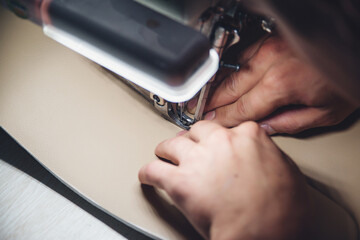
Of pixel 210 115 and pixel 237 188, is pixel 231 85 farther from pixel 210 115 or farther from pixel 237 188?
pixel 237 188

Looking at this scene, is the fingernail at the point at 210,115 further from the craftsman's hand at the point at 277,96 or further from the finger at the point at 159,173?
the finger at the point at 159,173

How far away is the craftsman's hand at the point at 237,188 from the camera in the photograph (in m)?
0.40

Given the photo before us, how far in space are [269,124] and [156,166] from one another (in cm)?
A: 25

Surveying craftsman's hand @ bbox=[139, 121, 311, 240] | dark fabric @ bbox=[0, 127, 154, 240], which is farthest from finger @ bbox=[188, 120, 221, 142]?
dark fabric @ bbox=[0, 127, 154, 240]

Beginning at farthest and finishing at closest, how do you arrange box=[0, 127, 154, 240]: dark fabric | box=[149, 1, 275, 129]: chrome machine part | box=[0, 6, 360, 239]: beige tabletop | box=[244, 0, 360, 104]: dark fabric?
box=[0, 127, 154, 240]: dark fabric < box=[0, 6, 360, 239]: beige tabletop < box=[149, 1, 275, 129]: chrome machine part < box=[244, 0, 360, 104]: dark fabric

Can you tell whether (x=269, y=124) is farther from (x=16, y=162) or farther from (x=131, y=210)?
(x=16, y=162)

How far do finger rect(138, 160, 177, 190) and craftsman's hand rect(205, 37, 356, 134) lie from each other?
0.19 metres

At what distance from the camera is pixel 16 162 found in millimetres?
711

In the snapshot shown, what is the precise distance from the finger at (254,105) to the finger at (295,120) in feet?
0.07

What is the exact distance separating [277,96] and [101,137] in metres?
0.31

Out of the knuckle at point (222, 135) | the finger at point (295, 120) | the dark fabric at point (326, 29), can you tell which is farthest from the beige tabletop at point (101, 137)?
the dark fabric at point (326, 29)

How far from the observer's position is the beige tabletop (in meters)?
0.53

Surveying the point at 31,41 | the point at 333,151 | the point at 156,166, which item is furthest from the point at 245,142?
the point at 31,41

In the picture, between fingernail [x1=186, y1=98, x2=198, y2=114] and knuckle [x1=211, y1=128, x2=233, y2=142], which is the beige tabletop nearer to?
fingernail [x1=186, y1=98, x2=198, y2=114]
